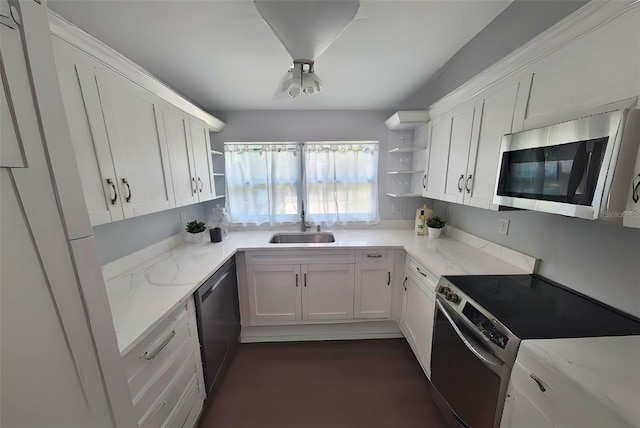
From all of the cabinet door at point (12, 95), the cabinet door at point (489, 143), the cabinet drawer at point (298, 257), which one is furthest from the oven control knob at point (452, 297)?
the cabinet door at point (12, 95)

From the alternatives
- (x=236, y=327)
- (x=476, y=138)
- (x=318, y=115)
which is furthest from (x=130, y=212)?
(x=476, y=138)

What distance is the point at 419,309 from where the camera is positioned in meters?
1.73

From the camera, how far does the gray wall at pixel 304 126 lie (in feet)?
8.11

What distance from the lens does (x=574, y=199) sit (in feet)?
2.70

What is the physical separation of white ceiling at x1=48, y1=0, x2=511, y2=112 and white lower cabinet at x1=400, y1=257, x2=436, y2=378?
5.11 feet

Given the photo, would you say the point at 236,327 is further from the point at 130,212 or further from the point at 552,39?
the point at 552,39

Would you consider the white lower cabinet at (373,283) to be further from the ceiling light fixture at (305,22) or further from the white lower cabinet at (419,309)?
the ceiling light fixture at (305,22)

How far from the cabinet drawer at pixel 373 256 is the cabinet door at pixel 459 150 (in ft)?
2.40

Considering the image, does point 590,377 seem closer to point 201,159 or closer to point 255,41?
point 255,41

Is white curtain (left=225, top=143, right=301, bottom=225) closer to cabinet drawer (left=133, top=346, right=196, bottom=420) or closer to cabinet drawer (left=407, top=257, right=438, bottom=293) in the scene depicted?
cabinet drawer (left=407, top=257, right=438, bottom=293)

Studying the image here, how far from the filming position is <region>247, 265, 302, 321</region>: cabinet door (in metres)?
2.05

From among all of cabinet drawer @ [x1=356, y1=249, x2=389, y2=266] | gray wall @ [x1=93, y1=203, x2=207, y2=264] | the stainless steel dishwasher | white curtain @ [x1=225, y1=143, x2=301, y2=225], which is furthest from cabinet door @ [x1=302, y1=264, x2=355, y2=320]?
gray wall @ [x1=93, y1=203, x2=207, y2=264]

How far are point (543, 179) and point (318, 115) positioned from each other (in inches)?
81.8

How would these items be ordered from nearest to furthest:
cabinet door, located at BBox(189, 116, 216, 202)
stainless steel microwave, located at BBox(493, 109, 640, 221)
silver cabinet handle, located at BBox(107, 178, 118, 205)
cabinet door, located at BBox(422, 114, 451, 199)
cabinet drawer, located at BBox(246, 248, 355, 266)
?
stainless steel microwave, located at BBox(493, 109, 640, 221) → silver cabinet handle, located at BBox(107, 178, 118, 205) → cabinet door, located at BBox(422, 114, 451, 199) → cabinet door, located at BBox(189, 116, 216, 202) → cabinet drawer, located at BBox(246, 248, 355, 266)
